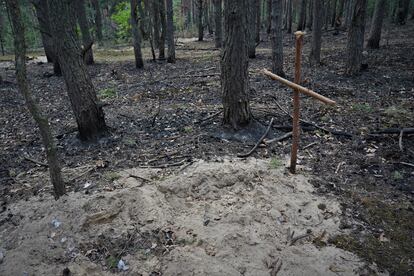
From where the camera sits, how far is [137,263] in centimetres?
335

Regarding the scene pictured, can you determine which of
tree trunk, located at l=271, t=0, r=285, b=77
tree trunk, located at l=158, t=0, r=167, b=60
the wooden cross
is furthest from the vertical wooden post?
tree trunk, located at l=158, t=0, r=167, b=60

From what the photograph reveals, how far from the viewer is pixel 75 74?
5.34 m

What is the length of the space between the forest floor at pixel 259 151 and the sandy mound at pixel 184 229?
39 millimetres

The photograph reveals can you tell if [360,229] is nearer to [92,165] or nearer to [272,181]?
[272,181]

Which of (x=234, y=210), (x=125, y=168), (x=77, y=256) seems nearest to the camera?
(x=77, y=256)

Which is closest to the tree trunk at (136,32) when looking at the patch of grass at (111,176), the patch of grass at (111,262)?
the patch of grass at (111,176)

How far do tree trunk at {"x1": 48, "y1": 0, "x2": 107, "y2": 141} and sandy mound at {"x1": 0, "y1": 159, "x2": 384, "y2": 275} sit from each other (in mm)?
1729

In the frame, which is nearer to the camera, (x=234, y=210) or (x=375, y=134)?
(x=234, y=210)

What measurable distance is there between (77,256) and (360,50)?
9053mm

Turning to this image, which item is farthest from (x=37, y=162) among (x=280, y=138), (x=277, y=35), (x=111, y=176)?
(x=277, y=35)

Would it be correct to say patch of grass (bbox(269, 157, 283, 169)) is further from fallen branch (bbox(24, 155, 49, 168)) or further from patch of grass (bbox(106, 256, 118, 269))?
fallen branch (bbox(24, 155, 49, 168))

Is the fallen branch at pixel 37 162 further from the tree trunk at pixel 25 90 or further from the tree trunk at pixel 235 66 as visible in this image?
the tree trunk at pixel 235 66

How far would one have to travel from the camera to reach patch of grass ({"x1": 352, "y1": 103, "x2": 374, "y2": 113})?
6745 mm

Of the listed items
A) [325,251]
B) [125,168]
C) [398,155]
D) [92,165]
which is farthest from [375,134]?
[92,165]
